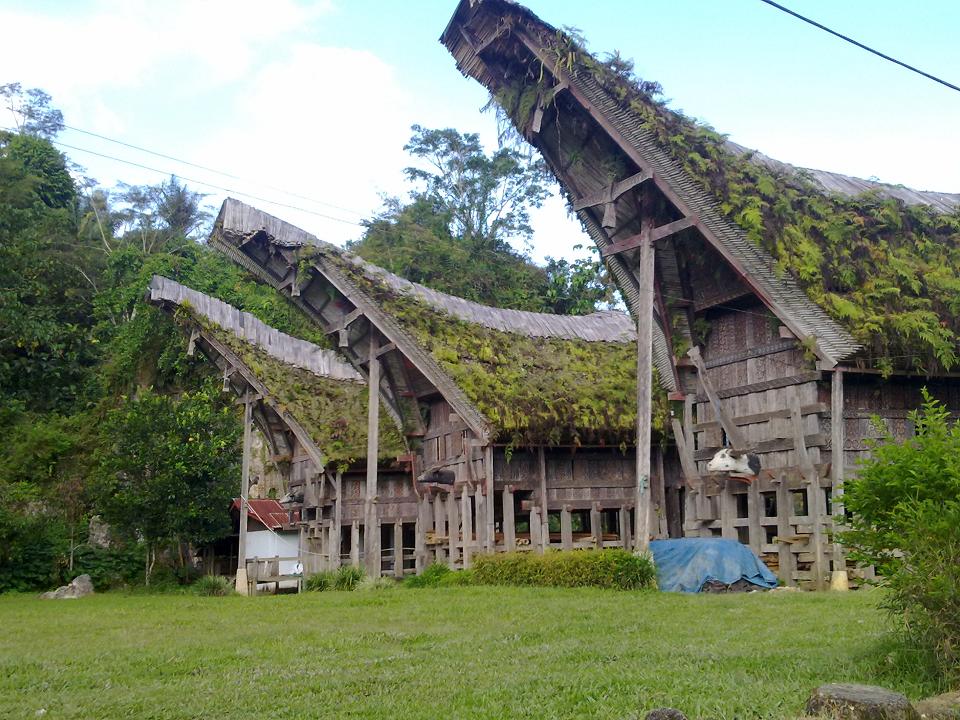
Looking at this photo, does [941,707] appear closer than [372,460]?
Yes

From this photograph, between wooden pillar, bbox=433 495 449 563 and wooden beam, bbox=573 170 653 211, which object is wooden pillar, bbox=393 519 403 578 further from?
wooden beam, bbox=573 170 653 211

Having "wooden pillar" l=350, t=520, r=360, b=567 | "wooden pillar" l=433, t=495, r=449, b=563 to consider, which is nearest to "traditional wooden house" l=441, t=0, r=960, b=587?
"wooden pillar" l=433, t=495, r=449, b=563

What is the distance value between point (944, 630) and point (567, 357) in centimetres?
1707

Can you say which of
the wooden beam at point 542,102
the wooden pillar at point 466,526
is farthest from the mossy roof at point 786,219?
the wooden pillar at point 466,526

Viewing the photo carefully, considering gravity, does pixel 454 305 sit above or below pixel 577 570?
above

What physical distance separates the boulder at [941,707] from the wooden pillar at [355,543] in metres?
19.6

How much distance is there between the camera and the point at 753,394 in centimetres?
1742

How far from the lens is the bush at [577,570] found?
14.9 meters

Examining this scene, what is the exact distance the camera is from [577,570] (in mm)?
15523

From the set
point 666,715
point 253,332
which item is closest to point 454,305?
point 253,332

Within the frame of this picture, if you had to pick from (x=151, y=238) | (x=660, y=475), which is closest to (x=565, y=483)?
(x=660, y=475)

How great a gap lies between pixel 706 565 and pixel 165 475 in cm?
1547

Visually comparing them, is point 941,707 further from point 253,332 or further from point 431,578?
point 253,332

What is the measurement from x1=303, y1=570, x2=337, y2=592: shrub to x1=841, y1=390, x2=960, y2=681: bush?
48.2 feet
